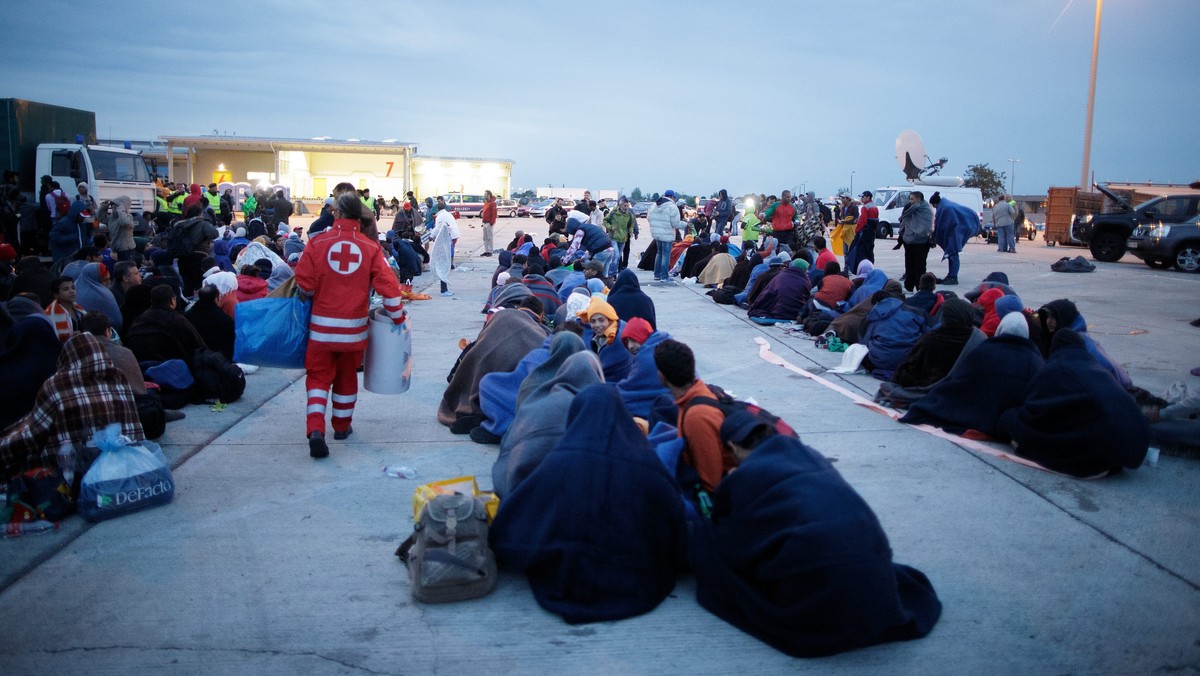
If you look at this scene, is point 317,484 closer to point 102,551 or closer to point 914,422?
point 102,551

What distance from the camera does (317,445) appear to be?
238 inches

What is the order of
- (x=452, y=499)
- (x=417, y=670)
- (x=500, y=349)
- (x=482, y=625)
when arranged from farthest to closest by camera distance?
(x=500, y=349)
(x=452, y=499)
(x=482, y=625)
(x=417, y=670)

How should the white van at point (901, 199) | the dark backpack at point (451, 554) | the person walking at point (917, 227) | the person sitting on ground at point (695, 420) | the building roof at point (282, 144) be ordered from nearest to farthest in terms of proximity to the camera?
the dark backpack at point (451, 554) → the person sitting on ground at point (695, 420) → the person walking at point (917, 227) → the white van at point (901, 199) → the building roof at point (282, 144)

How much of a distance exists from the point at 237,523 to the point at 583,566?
2301 mm

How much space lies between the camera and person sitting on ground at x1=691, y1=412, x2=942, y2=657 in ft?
11.0

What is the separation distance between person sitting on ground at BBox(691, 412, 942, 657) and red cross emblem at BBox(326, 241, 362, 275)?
335 cm

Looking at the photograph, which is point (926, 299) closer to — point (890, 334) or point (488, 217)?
point (890, 334)

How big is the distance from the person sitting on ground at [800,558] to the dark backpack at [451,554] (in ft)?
3.58

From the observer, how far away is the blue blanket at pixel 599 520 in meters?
3.84

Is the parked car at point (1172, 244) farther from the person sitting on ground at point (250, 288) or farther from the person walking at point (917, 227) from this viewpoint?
the person sitting on ground at point (250, 288)

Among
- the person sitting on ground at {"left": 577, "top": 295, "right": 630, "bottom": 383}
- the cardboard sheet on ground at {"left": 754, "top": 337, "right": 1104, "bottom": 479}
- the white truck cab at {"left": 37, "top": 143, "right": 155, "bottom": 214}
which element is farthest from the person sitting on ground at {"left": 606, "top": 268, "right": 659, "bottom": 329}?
the white truck cab at {"left": 37, "top": 143, "right": 155, "bottom": 214}

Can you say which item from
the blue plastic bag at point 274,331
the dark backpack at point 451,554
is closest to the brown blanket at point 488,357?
the blue plastic bag at point 274,331

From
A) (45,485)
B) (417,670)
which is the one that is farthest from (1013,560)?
(45,485)

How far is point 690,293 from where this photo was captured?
656 inches
